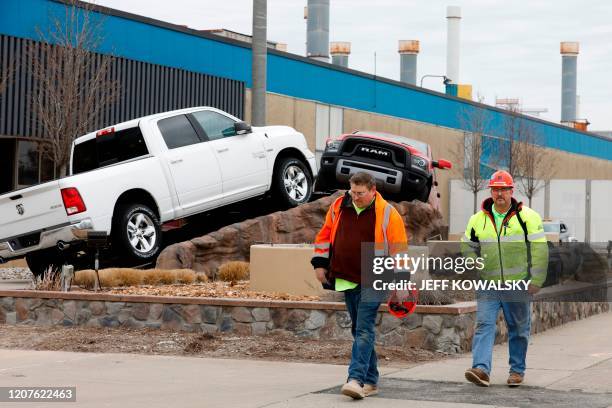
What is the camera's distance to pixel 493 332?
407 inches

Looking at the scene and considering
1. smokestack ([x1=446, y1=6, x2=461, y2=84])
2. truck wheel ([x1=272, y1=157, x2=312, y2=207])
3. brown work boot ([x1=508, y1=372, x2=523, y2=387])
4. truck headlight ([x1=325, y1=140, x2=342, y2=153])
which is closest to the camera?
brown work boot ([x1=508, y1=372, x2=523, y2=387])

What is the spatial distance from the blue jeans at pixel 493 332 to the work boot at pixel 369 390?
934 millimetres

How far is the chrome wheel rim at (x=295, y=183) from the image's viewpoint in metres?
19.3

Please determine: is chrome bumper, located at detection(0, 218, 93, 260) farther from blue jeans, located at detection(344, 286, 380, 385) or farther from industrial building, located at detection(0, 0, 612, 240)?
industrial building, located at detection(0, 0, 612, 240)

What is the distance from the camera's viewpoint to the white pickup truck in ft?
52.7

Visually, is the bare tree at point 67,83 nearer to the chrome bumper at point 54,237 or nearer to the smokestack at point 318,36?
the chrome bumper at point 54,237

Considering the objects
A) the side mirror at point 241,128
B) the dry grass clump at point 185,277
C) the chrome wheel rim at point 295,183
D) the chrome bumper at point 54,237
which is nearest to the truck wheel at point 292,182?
the chrome wheel rim at point 295,183

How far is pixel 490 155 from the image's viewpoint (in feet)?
185

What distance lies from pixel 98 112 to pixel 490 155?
102 feet

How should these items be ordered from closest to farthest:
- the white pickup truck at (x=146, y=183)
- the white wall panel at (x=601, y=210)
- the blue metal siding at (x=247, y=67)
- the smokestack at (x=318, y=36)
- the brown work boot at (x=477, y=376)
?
1. the brown work boot at (x=477, y=376)
2. the white pickup truck at (x=146, y=183)
3. the blue metal siding at (x=247, y=67)
4. the white wall panel at (x=601, y=210)
5. the smokestack at (x=318, y=36)

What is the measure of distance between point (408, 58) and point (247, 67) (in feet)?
154

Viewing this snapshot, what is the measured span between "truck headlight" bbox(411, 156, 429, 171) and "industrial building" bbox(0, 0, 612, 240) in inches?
442


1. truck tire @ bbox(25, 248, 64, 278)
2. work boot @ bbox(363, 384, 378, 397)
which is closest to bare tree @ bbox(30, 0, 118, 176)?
truck tire @ bbox(25, 248, 64, 278)

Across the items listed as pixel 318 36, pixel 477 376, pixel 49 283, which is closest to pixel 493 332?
pixel 477 376
